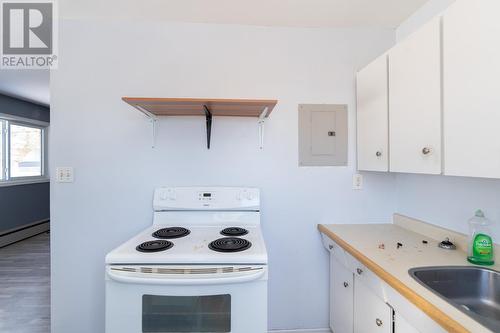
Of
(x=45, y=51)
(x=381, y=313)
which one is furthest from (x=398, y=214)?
(x=45, y=51)

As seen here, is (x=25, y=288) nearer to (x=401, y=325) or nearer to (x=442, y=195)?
(x=401, y=325)

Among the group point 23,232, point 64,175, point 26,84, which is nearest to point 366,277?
point 64,175

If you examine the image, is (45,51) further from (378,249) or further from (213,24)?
(378,249)

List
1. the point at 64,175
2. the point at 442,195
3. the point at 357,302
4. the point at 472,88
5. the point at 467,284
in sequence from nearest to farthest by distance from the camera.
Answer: the point at 472,88, the point at 467,284, the point at 357,302, the point at 442,195, the point at 64,175

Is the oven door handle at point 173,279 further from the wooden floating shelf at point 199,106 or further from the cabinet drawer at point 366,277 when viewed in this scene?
the wooden floating shelf at point 199,106

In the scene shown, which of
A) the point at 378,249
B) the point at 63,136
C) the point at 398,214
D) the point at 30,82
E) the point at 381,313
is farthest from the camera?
the point at 30,82

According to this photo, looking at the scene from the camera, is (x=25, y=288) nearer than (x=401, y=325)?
No

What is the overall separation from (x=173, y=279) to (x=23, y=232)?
486 centimetres

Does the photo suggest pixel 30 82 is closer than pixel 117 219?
No

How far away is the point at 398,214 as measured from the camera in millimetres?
1903

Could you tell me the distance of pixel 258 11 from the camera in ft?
5.58

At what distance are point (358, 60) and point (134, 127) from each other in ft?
5.73

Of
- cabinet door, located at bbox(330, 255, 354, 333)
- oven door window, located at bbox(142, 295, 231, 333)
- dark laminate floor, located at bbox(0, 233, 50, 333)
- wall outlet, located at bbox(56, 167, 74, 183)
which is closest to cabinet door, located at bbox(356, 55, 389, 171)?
cabinet door, located at bbox(330, 255, 354, 333)

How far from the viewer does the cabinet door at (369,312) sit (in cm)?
111
